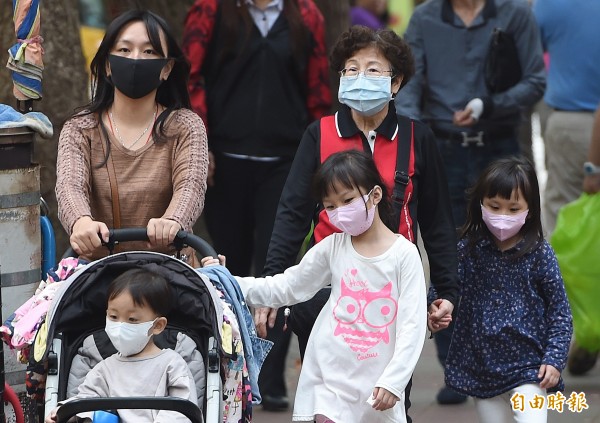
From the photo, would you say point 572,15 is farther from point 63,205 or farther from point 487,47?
point 63,205

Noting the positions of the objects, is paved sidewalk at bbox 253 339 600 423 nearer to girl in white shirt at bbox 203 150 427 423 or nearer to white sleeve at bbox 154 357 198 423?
girl in white shirt at bbox 203 150 427 423

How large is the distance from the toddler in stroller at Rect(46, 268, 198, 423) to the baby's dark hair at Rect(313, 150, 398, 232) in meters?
0.73

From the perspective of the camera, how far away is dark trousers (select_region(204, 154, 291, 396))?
771 cm

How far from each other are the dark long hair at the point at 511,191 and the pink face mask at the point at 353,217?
736mm

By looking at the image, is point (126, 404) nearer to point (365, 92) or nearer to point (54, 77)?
point (365, 92)

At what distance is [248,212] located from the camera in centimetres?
791

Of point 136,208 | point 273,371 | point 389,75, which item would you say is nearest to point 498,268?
point 389,75

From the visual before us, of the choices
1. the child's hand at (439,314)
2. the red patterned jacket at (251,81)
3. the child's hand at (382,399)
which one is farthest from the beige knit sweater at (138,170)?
the red patterned jacket at (251,81)

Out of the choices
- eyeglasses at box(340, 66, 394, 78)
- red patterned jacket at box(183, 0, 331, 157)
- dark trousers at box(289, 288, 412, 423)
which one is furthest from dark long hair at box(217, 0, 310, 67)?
dark trousers at box(289, 288, 412, 423)

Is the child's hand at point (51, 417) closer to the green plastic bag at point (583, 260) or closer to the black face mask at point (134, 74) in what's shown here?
the black face mask at point (134, 74)

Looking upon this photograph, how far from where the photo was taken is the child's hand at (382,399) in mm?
5133

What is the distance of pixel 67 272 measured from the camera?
534cm

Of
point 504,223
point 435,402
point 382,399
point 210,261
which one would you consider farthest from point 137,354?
point 435,402

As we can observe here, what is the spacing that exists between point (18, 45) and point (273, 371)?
2297mm
